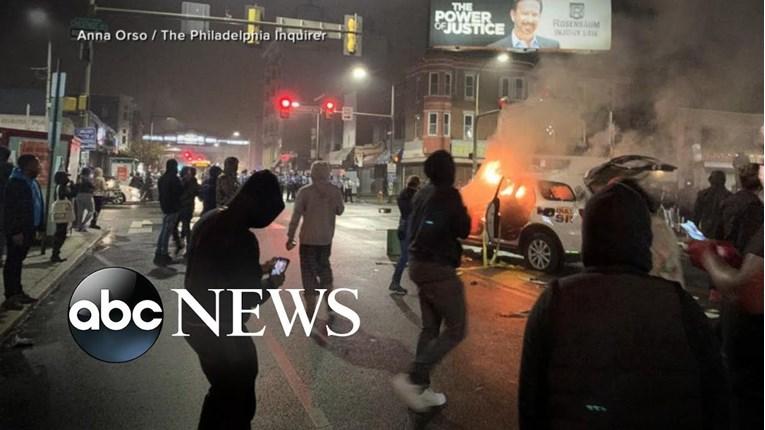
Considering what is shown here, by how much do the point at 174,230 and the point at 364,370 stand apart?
21.3 feet

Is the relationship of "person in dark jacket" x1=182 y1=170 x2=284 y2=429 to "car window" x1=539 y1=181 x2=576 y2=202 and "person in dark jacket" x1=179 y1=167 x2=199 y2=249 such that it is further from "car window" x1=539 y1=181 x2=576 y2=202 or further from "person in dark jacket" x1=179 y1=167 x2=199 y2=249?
"person in dark jacket" x1=179 y1=167 x2=199 y2=249

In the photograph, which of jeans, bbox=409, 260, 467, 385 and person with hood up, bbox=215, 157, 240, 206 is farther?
person with hood up, bbox=215, 157, 240, 206

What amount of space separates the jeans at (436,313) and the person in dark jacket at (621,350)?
231cm

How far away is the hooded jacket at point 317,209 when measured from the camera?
581 cm

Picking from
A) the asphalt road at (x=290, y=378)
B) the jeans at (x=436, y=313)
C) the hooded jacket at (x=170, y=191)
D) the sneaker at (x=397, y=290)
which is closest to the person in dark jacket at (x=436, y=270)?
the jeans at (x=436, y=313)

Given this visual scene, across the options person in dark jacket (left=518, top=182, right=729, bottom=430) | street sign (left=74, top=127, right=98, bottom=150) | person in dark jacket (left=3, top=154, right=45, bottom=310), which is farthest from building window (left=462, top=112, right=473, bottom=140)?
person in dark jacket (left=518, top=182, right=729, bottom=430)

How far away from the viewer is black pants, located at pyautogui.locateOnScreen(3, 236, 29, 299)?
5.76m

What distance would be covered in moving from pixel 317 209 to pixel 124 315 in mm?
2125

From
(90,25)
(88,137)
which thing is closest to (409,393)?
(90,25)

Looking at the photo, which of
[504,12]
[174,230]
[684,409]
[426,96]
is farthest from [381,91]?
[684,409]

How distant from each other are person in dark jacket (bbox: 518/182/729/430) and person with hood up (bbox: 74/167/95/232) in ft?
41.2

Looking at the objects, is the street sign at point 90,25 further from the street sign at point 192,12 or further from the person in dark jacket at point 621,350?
the person in dark jacket at point 621,350

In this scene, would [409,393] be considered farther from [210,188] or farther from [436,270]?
[210,188]

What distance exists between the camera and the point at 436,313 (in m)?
3.95
